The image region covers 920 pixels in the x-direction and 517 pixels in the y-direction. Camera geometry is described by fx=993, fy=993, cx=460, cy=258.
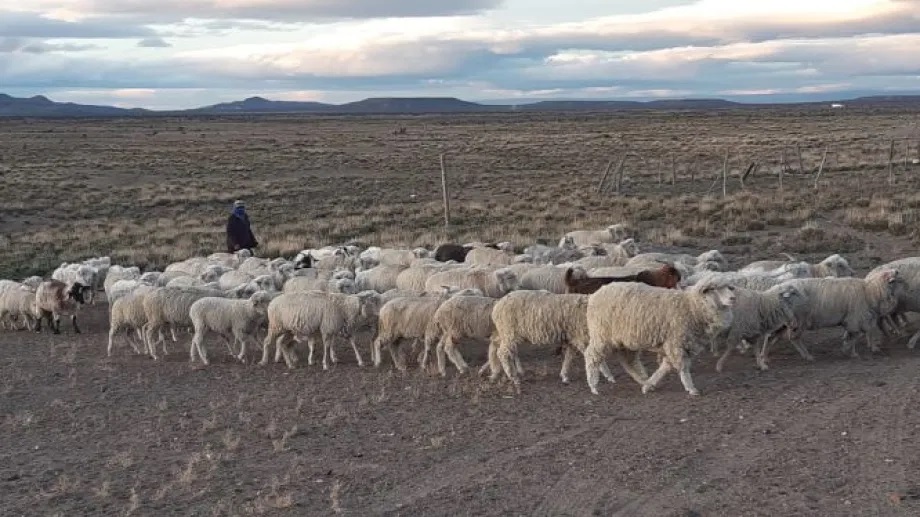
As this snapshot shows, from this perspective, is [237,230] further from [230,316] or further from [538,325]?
[538,325]

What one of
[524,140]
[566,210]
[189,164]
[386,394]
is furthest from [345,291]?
[524,140]

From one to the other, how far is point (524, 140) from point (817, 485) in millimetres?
74044

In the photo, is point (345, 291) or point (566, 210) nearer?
point (345, 291)

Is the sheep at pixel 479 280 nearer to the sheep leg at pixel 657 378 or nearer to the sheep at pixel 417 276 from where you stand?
the sheep at pixel 417 276

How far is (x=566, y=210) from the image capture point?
28.5 meters

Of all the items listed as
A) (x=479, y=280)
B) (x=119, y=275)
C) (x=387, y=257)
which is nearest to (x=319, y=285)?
(x=479, y=280)

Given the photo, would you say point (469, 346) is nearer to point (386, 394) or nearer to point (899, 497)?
point (386, 394)

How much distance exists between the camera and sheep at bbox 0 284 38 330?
15.1 m

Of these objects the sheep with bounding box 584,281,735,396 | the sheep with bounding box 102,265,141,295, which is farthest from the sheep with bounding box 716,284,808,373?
the sheep with bounding box 102,265,141,295

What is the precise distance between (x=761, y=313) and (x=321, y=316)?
5.07 meters

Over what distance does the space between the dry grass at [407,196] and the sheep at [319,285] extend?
8.24 meters

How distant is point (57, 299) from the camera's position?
14.8 meters

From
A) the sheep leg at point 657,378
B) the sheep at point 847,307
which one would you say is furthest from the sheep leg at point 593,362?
the sheep at point 847,307

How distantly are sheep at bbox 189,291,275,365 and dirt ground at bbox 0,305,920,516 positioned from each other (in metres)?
0.78
